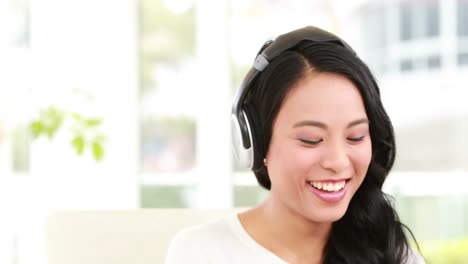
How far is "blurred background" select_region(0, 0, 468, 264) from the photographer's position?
351 centimetres

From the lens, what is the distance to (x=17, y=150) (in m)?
3.80

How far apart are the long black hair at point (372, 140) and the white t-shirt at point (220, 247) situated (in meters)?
0.07

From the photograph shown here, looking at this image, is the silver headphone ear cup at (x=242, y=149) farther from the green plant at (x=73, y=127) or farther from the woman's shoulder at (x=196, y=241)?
the green plant at (x=73, y=127)

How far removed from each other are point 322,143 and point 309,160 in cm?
4

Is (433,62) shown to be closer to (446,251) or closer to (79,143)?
(446,251)

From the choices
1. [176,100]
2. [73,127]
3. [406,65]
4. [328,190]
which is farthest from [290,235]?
[176,100]

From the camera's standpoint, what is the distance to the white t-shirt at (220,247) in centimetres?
156

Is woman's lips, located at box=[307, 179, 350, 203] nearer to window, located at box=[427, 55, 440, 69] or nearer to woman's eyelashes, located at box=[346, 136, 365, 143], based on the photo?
woman's eyelashes, located at box=[346, 136, 365, 143]

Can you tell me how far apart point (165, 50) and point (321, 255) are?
2.41 m

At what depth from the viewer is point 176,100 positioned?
3857 mm

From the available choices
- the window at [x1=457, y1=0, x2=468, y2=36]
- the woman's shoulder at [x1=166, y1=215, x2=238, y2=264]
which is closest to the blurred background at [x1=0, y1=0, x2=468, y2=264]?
the window at [x1=457, y1=0, x2=468, y2=36]

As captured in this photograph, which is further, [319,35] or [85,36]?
[85,36]

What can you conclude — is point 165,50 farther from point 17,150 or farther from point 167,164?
point 17,150

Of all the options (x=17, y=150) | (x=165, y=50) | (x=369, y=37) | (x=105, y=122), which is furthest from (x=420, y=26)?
(x=17, y=150)
